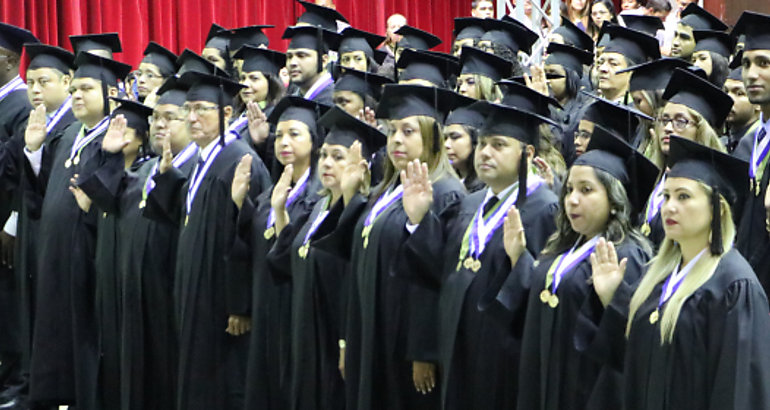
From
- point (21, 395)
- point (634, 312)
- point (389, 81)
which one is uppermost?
point (389, 81)

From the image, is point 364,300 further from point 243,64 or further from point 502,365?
point 243,64

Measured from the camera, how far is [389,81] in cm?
702

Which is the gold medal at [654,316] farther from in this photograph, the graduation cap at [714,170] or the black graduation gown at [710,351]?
the graduation cap at [714,170]

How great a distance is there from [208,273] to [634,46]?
2738 mm

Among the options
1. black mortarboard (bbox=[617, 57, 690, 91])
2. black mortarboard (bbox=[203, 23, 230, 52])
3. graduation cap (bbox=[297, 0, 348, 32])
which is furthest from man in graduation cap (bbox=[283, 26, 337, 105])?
black mortarboard (bbox=[617, 57, 690, 91])

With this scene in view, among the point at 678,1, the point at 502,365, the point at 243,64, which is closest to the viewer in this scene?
the point at 502,365

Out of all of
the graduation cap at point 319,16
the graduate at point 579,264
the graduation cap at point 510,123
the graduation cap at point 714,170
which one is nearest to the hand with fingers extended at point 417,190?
the graduation cap at point 510,123

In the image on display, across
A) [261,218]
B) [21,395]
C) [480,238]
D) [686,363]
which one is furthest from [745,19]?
[21,395]

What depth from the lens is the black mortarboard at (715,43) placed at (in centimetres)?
696

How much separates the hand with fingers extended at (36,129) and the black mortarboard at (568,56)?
10.7ft

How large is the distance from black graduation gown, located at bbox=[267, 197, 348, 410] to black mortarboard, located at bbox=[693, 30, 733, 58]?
2.44 metres

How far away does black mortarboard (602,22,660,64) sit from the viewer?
22.9 ft

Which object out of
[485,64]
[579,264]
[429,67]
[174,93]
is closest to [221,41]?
[174,93]

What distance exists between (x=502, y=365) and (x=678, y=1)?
16.3 ft
